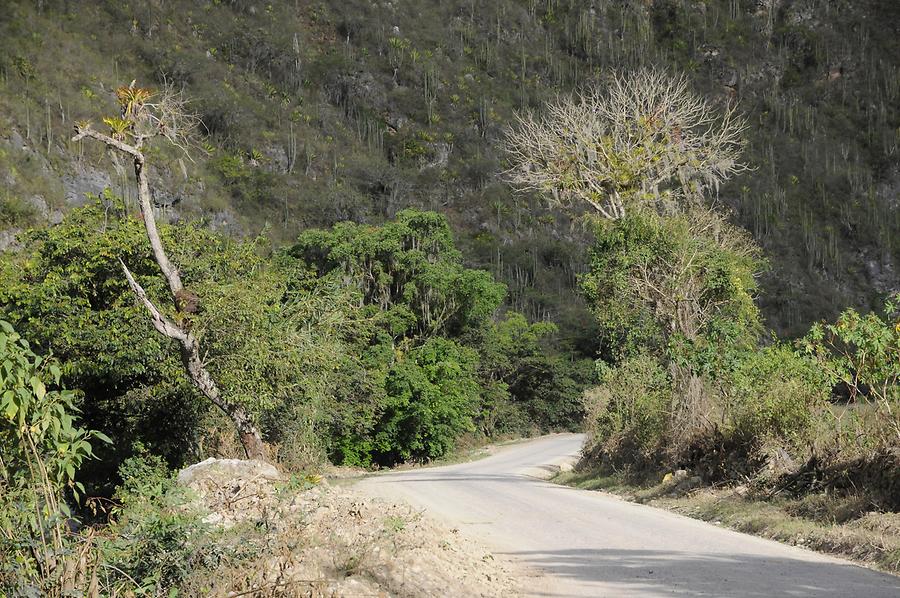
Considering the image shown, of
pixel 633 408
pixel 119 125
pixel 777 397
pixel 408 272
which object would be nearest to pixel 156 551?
pixel 777 397

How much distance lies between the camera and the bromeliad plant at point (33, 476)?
19.9 ft

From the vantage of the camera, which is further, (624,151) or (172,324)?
(624,151)

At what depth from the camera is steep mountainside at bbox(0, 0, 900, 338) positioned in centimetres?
7662

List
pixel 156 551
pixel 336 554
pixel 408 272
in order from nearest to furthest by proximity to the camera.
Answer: pixel 156 551 → pixel 336 554 → pixel 408 272

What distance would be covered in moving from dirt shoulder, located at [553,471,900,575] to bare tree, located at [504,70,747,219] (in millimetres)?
7576

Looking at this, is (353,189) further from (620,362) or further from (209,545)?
(209,545)

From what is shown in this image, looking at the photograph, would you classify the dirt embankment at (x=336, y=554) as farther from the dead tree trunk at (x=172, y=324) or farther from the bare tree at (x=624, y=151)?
the bare tree at (x=624, y=151)

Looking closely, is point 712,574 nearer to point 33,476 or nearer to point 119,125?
point 33,476

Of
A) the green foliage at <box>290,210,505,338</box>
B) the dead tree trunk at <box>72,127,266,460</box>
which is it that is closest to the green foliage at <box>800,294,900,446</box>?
the dead tree trunk at <box>72,127,266,460</box>

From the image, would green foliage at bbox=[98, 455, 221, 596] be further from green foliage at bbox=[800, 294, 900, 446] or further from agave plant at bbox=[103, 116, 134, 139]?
agave plant at bbox=[103, 116, 134, 139]

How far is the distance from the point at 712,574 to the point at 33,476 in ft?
17.9

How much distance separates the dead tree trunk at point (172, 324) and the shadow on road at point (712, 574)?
8.95 metres

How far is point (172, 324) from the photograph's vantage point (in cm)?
1608

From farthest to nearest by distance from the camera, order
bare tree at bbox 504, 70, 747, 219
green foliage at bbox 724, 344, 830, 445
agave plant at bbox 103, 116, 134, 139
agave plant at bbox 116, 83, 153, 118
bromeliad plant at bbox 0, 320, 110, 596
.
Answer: bare tree at bbox 504, 70, 747, 219
agave plant at bbox 116, 83, 153, 118
agave plant at bbox 103, 116, 134, 139
green foliage at bbox 724, 344, 830, 445
bromeliad plant at bbox 0, 320, 110, 596
